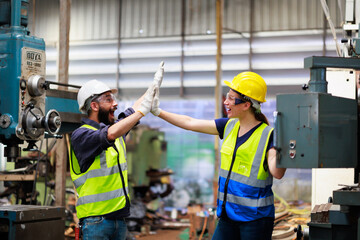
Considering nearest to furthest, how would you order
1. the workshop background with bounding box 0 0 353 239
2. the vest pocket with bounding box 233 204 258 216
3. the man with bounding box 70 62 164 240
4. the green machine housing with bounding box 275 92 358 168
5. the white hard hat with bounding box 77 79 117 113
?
the green machine housing with bounding box 275 92 358 168
the vest pocket with bounding box 233 204 258 216
the man with bounding box 70 62 164 240
the white hard hat with bounding box 77 79 117 113
the workshop background with bounding box 0 0 353 239

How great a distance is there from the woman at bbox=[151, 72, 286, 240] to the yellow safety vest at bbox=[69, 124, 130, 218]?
21.1 inches

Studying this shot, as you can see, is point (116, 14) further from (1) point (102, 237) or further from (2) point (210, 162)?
(1) point (102, 237)

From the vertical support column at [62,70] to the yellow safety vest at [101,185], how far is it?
8.70 feet

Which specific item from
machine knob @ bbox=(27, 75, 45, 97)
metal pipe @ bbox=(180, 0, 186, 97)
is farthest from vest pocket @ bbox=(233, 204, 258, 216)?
metal pipe @ bbox=(180, 0, 186, 97)

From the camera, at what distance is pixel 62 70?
5.40 m

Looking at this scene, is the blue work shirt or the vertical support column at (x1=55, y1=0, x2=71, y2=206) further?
the vertical support column at (x1=55, y1=0, x2=71, y2=206)

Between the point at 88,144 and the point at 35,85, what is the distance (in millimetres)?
422

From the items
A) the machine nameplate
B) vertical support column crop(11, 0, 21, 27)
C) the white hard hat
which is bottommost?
the white hard hat

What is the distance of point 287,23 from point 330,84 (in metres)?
5.50

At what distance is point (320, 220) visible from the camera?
7.09ft

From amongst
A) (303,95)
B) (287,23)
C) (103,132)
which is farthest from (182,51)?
(303,95)

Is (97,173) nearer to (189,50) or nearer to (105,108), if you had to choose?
(105,108)

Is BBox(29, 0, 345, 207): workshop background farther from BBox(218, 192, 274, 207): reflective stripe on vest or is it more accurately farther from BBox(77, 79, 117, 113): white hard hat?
BBox(218, 192, 274, 207): reflective stripe on vest

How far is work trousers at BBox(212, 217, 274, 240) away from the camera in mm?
2611
